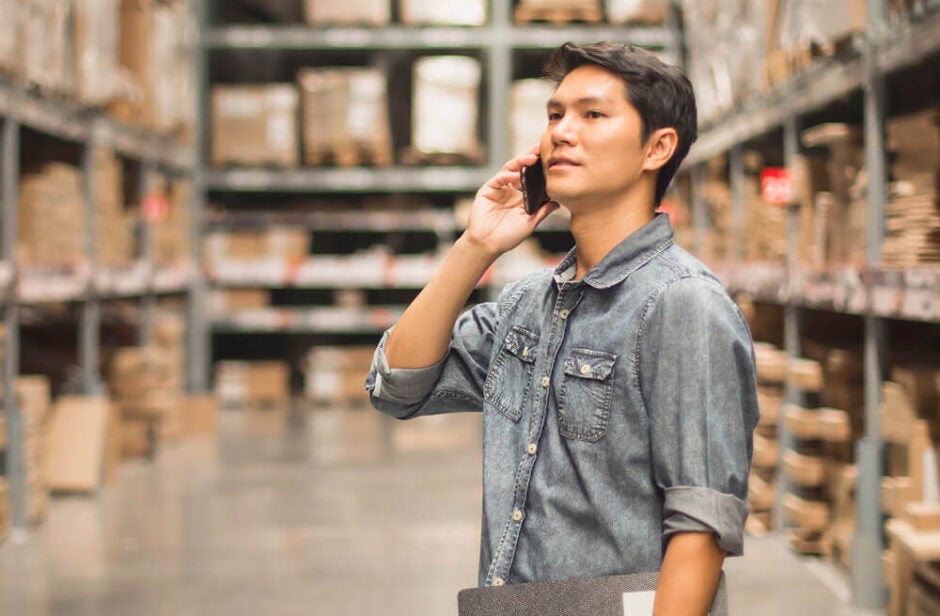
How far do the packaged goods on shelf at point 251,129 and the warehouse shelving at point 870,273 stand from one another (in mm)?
5272

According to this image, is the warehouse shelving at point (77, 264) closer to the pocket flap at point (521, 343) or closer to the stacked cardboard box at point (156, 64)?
the stacked cardboard box at point (156, 64)

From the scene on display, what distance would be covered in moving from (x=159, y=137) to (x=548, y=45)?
11.3 feet

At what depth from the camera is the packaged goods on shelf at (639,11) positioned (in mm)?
10000

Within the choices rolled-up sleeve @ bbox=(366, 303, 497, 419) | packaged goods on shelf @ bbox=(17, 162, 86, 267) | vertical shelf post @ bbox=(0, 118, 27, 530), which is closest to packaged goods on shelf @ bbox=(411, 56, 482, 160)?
packaged goods on shelf @ bbox=(17, 162, 86, 267)

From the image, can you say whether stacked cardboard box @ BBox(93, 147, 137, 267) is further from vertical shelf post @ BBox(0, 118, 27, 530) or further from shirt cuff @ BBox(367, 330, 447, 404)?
shirt cuff @ BBox(367, 330, 447, 404)

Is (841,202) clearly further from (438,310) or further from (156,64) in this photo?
(156,64)

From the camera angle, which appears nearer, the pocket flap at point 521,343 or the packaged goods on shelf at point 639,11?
the pocket flap at point 521,343

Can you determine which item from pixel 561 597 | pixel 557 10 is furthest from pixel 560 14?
pixel 561 597

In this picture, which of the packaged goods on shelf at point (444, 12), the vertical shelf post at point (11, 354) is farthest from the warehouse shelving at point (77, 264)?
the packaged goods on shelf at point (444, 12)

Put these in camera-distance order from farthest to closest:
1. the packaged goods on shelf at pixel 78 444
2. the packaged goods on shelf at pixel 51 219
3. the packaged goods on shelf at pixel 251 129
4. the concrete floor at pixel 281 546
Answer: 1. the packaged goods on shelf at pixel 251 129
2. the packaged goods on shelf at pixel 78 444
3. the packaged goods on shelf at pixel 51 219
4. the concrete floor at pixel 281 546

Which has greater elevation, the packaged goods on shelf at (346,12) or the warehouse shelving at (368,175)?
the packaged goods on shelf at (346,12)

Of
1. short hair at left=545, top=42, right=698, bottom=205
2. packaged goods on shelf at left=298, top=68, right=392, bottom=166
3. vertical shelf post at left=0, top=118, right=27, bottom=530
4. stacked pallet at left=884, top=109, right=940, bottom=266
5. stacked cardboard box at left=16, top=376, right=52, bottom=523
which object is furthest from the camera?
packaged goods on shelf at left=298, top=68, right=392, bottom=166

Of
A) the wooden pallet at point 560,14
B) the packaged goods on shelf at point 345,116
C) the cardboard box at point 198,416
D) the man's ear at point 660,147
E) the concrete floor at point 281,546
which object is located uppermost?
the wooden pallet at point 560,14

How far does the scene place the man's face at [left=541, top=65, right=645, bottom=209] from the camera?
5.81ft
